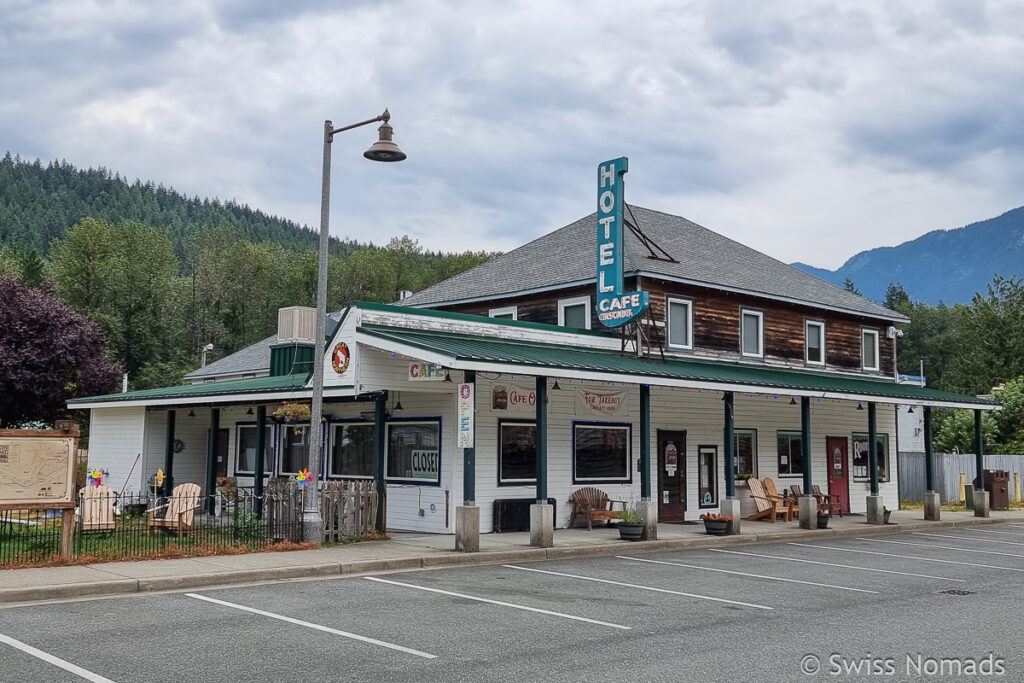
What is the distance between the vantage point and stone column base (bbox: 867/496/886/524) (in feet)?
79.8

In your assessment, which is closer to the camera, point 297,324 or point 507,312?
point 297,324

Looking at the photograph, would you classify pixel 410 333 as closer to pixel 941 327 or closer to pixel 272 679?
pixel 272 679

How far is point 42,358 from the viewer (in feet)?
130

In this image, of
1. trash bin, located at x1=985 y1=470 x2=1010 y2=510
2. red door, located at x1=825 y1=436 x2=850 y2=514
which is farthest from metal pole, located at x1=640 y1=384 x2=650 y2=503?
trash bin, located at x1=985 y1=470 x2=1010 y2=510

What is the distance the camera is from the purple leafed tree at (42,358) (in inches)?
1538

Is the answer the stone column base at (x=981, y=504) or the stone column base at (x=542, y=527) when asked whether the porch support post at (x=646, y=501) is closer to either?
the stone column base at (x=542, y=527)

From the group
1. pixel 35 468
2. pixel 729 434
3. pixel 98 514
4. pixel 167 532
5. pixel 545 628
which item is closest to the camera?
pixel 545 628

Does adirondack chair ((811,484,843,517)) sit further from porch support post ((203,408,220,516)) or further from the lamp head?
porch support post ((203,408,220,516))

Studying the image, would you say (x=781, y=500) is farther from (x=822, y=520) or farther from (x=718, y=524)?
(x=718, y=524)

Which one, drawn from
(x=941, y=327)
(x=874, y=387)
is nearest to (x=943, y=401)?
(x=874, y=387)

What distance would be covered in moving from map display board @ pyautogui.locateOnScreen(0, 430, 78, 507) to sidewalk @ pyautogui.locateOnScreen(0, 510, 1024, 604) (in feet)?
3.74

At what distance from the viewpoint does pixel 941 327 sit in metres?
98.8

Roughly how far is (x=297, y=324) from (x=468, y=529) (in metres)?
8.89

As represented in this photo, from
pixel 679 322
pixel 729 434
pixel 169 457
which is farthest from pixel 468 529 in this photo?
pixel 169 457
